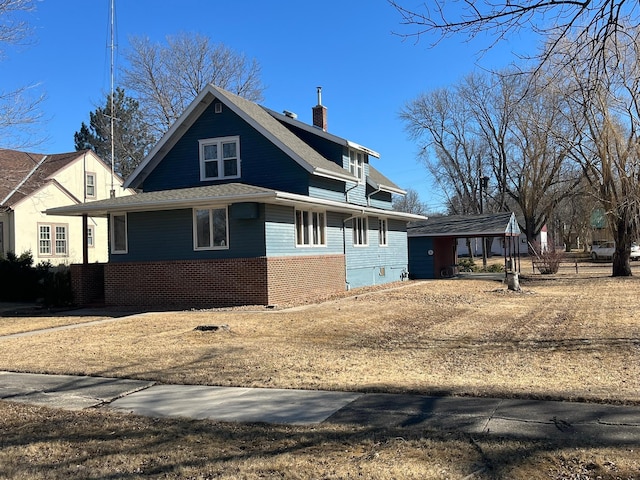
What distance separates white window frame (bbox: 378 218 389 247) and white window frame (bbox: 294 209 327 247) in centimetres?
647

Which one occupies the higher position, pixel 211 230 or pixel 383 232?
pixel 383 232

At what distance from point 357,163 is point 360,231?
116 inches

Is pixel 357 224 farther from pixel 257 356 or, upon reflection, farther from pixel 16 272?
A: pixel 257 356

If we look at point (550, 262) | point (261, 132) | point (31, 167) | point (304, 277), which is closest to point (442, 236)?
point (550, 262)

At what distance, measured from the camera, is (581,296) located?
19.4 meters

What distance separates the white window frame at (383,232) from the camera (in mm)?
26812

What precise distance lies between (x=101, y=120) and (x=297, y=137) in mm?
39891

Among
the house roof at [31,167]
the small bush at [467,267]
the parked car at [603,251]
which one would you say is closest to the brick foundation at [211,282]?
the house roof at [31,167]

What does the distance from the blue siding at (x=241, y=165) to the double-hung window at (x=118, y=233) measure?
9.47 feet

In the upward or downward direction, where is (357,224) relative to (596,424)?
upward

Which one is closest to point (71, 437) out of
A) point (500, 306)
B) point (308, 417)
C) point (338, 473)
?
point (308, 417)

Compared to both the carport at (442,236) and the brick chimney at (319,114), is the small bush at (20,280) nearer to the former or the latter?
the brick chimney at (319,114)

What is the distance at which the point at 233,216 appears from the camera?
659 inches

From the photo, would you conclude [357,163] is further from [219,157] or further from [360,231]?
[219,157]
